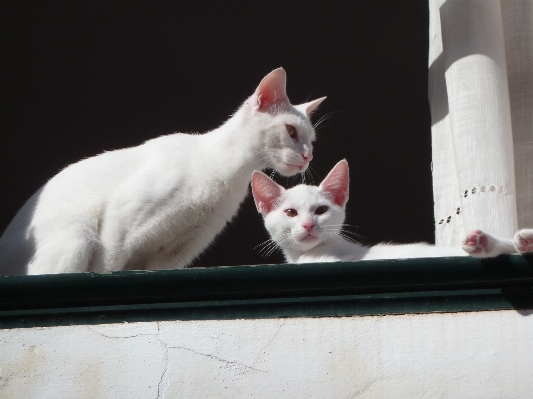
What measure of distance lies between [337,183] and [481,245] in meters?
0.81

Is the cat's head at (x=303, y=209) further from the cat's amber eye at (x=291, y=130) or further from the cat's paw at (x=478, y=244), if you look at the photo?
the cat's paw at (x=478, y=244)

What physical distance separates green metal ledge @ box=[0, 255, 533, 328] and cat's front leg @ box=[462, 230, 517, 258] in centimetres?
2

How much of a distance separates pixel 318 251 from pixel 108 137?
1.87 metres

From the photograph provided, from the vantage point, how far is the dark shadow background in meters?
3.70

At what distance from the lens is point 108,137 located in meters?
3.96

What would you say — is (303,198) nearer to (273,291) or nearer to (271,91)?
(271,91)

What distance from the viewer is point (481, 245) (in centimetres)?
180

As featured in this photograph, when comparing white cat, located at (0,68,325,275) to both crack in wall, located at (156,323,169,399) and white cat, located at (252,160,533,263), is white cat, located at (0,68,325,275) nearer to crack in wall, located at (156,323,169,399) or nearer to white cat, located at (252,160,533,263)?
white cat, located at (252,160,533,263)

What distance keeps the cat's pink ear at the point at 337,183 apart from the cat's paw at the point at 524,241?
826 mm

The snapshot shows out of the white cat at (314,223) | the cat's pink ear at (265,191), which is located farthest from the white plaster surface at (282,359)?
the cat's pink ear at (265,191)

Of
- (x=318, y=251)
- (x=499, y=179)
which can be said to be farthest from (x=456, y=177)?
(x=318, y=251)

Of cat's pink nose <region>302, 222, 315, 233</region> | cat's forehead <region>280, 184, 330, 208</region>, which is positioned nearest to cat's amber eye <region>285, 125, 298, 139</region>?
cat's forehead <region>280, 184, 330, 208</region>

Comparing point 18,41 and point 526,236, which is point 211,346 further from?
point 18,41

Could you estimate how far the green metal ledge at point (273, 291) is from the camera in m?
1.81
